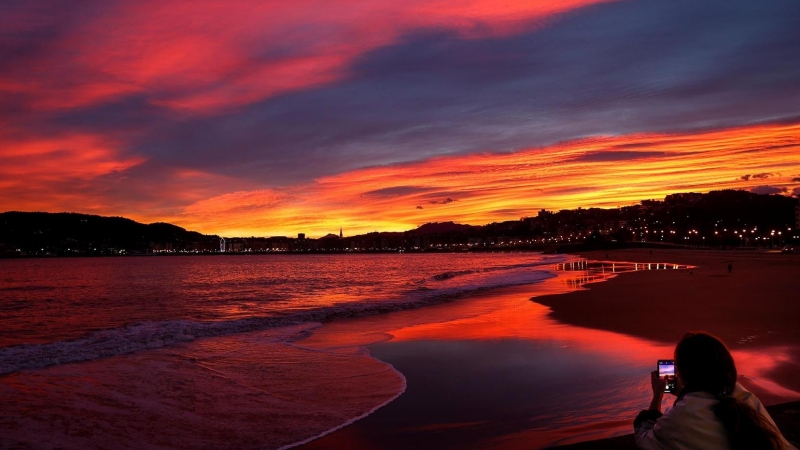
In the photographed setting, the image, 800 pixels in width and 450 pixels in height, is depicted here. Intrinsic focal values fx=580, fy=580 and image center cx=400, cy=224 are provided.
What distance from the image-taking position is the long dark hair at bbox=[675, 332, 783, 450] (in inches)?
107

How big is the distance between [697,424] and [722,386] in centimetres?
23

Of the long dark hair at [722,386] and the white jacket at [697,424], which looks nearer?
the long dark hair at [722,386]

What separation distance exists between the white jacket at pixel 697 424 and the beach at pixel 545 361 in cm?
239

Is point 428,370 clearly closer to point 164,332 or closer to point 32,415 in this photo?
point 32,415

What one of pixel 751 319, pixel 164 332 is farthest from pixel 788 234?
pixel 164 332

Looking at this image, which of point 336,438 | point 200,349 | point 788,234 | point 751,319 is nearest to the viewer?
point 336,438

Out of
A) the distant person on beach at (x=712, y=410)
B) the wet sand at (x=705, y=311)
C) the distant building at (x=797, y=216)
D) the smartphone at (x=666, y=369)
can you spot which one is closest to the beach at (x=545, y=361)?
the wet sand at (x=705, y=311)

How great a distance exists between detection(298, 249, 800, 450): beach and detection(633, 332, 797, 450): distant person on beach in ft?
8.07

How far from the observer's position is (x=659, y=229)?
193 m

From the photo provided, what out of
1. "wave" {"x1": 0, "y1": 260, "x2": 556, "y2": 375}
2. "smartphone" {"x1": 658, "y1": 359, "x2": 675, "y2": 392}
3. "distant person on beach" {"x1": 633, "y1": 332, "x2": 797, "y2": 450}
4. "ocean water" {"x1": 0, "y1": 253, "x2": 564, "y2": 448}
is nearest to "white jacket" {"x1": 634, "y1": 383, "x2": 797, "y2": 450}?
"distant person on beach" {"x1": 633, "y1": 332, "x2": 797, "y2": 450}

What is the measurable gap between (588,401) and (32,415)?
7958 millimetres

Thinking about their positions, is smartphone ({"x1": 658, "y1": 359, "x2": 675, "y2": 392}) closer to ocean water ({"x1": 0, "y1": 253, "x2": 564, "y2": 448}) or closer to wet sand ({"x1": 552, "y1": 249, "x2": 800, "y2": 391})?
ocean water ({"x1": 0, "y1": 253, "x2": 564, "y2": 448})

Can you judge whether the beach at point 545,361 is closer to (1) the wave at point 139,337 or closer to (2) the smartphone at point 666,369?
(2) the smartphone at point 666,369

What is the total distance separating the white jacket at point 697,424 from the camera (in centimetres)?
284
